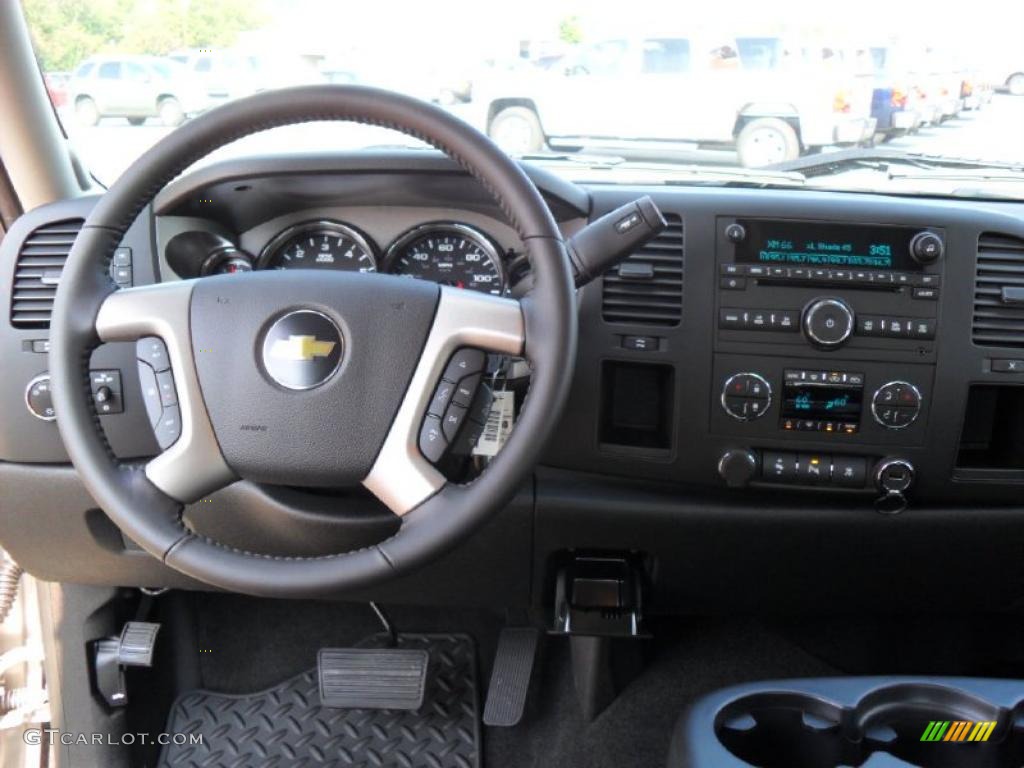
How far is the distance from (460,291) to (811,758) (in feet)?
2.54

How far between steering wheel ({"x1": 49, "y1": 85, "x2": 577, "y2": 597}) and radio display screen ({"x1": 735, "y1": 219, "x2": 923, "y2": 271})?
21.2 inches

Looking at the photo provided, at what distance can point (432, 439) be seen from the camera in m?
1.30

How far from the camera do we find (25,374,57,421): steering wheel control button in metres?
1.72

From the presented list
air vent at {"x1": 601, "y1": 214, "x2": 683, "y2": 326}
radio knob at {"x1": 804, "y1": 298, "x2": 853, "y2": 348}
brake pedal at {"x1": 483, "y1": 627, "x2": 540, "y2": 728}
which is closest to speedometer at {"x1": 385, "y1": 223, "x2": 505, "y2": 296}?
air vent at {"x1": 601, "y1": 214, "x2": 683, "y2": 326}

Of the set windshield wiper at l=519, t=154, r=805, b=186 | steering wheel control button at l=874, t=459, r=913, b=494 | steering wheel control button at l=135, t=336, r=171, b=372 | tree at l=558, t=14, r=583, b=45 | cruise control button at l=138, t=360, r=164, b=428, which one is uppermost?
tree at l=558, t=14, r=583, b=45

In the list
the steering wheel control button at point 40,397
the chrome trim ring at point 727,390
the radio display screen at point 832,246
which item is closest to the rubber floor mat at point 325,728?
the steering wheel control button at point 40,397

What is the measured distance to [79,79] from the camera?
2.07 meters

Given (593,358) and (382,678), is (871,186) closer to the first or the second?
(593,358)

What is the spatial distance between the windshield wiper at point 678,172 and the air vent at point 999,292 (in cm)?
36

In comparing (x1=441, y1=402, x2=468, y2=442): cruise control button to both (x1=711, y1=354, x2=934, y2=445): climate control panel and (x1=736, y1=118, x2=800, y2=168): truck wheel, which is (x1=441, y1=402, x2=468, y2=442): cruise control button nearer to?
(x1=711, y1=354, x2=934, y2=445): climate control panel

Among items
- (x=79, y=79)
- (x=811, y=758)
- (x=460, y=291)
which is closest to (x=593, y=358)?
(x=460, y=291)

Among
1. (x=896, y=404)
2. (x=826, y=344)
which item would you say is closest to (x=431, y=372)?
(x=826, y=344)

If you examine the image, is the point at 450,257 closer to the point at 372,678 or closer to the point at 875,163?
the point at 875,163

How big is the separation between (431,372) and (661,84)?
0.99m
